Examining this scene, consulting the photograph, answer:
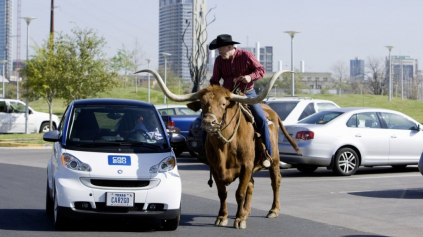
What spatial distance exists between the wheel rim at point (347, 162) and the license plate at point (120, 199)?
8490 mm

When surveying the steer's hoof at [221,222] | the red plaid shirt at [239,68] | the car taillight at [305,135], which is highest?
the red plaid shirt at [239,68]

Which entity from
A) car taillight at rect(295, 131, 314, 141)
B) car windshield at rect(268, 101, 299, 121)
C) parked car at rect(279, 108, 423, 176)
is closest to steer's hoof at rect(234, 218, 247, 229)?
parked car at rect(279, 108, 423, 176)

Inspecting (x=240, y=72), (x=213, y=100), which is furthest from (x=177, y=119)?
(x=213, y=100)

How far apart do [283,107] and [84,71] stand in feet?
62.5

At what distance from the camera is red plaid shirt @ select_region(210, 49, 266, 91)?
991 cm

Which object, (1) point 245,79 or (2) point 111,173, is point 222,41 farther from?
(2) point 111,173

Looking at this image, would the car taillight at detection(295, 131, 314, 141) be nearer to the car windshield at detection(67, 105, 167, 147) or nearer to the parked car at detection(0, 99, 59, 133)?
the car windshield at detection(67, 105, 167, 147)

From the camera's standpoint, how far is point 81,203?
8477 mm

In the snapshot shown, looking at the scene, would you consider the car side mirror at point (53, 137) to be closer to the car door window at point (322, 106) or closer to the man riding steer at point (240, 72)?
the man riding steer at point (240, 72)

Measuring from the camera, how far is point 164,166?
8.89 meters

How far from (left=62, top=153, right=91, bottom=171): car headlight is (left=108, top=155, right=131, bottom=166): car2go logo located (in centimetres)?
30

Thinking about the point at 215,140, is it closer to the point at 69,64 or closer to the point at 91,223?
the point at 91,223

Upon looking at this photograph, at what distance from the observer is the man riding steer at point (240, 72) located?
32.2ft

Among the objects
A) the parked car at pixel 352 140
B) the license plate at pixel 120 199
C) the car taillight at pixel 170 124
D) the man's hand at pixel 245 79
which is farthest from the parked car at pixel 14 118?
the license plate at pixel 120 199
